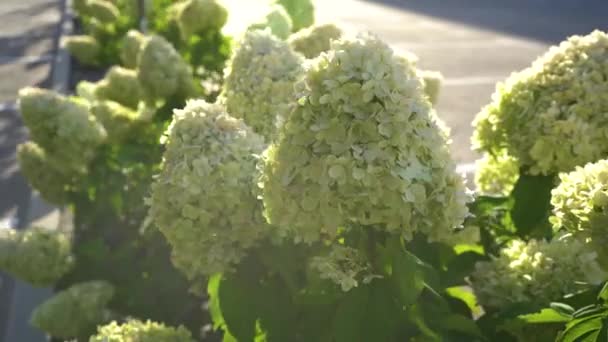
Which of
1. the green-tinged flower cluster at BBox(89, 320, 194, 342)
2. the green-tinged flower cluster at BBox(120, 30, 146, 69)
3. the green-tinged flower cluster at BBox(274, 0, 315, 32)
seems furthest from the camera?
the green-tinged flower cluster at BBox(120, 30, 146, 69)

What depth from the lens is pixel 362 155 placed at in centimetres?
152

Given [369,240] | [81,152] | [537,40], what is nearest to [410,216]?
[369,240]

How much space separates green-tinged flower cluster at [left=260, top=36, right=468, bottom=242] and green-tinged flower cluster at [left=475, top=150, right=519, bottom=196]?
1088 millimetres

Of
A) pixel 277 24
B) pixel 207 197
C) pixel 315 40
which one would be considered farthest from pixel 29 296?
pixel 207 197

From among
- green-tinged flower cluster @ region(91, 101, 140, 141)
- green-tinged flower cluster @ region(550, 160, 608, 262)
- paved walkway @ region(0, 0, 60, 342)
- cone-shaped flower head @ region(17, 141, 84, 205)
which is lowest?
paved walkway @ region(0, 0, 60, 342)

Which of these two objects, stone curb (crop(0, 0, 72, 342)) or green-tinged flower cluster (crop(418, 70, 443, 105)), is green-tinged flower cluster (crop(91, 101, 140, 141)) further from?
green-tinged flower cluster (crop(418, 70, 443, 105))

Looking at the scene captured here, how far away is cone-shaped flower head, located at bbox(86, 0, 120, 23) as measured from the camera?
924cm

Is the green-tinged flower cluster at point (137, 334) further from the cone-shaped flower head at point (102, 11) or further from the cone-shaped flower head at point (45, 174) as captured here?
the cone-shaped flower head at point (102, 11)

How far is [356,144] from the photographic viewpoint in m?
1.53

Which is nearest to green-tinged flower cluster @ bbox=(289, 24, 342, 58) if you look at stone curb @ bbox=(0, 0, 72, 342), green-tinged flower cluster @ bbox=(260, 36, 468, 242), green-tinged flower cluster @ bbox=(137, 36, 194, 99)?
green-tinged flower cluster @ bbox=(137, 36, 194, 99)

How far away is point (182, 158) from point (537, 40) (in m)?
11.6

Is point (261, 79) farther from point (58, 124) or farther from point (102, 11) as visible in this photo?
point (102, 11)

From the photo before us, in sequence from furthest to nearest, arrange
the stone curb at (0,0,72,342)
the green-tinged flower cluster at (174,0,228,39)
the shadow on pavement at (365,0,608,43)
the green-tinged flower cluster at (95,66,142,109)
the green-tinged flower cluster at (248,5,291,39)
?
the shadow on pavement at (365,0,608,43) < the green-tinged flower cluster at (174,0,228,39) < the green-tinged flower cluster at (95,66,142,109) < the stone curb at (0,0,72,342) < the green-tinged flower cluster at (248,5,291,39)

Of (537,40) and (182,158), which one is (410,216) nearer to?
(182,158)
